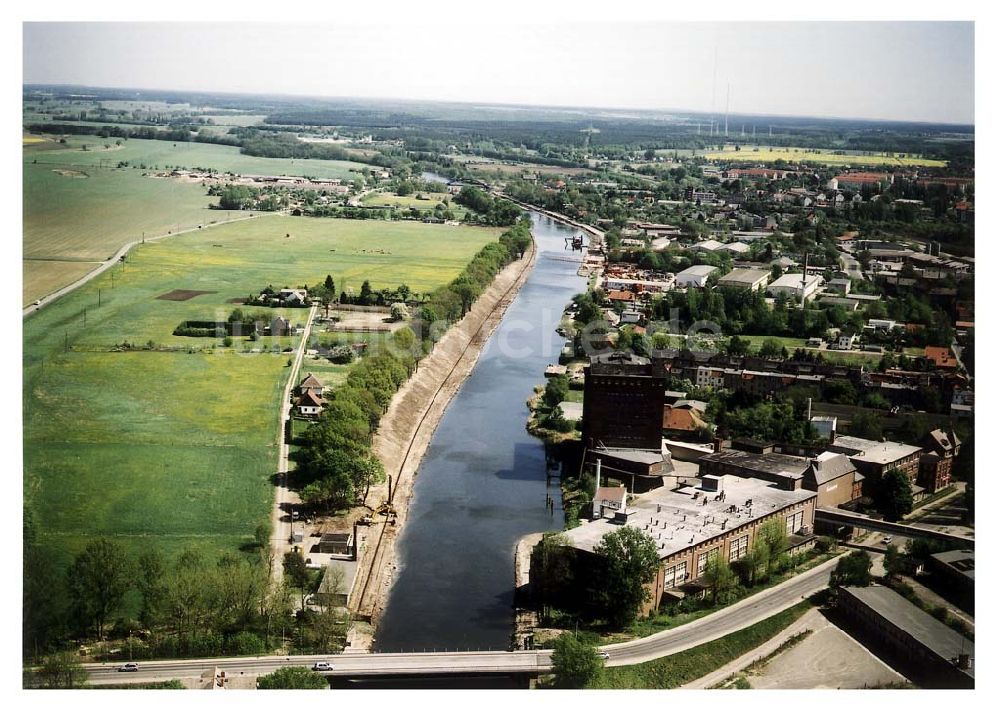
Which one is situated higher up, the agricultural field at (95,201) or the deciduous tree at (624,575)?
the agricultural field at (95,201)

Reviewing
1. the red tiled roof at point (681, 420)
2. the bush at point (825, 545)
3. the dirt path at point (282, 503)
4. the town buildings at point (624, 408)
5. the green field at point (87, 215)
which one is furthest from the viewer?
the red tiled roof at point (681, 420)

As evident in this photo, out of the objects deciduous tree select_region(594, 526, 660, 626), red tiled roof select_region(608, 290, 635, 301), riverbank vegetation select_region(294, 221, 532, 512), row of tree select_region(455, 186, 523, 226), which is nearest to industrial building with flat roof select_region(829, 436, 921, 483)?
deciduous tree select_region(594, 526, 660, 626)

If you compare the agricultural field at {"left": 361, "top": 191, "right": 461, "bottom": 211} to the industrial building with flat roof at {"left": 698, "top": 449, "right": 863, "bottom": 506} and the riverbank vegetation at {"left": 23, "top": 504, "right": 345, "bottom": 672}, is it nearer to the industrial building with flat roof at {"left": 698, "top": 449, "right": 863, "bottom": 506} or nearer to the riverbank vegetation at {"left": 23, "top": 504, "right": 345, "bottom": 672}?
the industrial building with flat roof at {"left": 698, "top": 449, "right": 863, "bottom": 506}

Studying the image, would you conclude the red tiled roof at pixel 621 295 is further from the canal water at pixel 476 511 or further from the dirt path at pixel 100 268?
the dirt path at pixel 100 268

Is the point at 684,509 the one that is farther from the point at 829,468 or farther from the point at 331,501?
the point at 331,501

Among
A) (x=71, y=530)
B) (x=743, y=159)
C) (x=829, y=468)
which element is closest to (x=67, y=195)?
(x=71, y=530)

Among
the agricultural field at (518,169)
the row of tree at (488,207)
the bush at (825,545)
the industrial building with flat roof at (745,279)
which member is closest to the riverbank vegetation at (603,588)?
the bush at (825,545)
